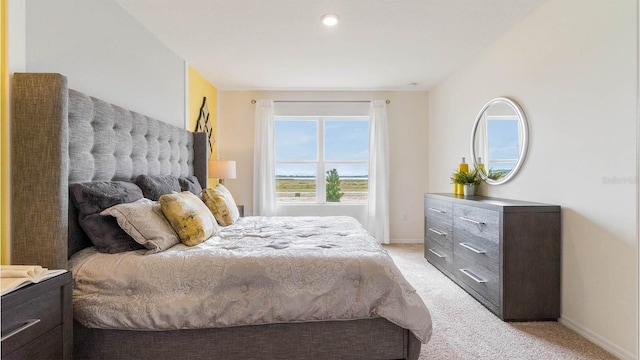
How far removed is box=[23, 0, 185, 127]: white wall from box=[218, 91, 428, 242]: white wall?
153 cm

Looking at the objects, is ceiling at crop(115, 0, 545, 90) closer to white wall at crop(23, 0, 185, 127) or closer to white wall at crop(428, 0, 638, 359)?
white wall at crop(23, 0, 185, 127)

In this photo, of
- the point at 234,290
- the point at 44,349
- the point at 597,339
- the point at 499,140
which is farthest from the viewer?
the point at 499,140

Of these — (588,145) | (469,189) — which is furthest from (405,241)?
(588,145)

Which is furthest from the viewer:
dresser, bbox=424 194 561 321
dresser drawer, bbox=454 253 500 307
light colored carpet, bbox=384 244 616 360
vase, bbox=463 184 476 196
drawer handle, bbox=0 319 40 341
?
vase, bbox=463 184 476 196

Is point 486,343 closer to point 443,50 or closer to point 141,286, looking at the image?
point 141,286

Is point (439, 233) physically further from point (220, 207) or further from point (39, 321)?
point (39, 321)

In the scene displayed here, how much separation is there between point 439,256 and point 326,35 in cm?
260

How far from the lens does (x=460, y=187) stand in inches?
146

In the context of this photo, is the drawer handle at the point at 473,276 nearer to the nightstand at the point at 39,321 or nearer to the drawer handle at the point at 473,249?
the drawer handle at the point at 473,249

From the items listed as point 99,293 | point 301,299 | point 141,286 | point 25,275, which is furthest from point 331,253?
point 25,275

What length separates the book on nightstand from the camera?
45.9 inches

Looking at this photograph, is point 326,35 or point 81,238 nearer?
point 81,238

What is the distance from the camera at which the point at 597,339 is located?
81.3 inches

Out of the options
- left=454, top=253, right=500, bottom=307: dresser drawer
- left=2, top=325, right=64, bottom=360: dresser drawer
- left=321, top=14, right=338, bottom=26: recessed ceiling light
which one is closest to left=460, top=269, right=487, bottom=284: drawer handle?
left=454, top=253, right=500, bottom=307: dresser drawer
